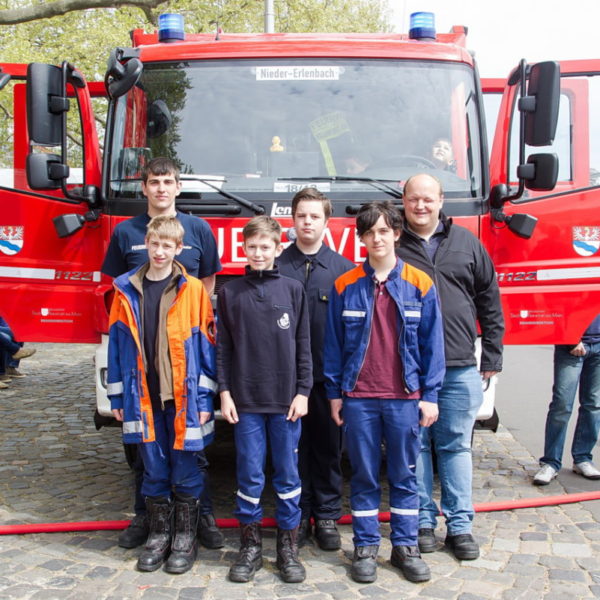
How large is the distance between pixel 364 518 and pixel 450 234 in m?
1.49

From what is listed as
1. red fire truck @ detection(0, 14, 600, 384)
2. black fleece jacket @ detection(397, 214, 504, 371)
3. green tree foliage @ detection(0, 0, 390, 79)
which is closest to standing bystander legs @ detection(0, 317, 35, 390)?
red fire truck @ detection(0, 14, 600, 384)

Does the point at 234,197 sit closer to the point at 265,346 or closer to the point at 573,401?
the point at 265,346

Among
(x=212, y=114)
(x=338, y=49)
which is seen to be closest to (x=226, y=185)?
(x=212, y=114)

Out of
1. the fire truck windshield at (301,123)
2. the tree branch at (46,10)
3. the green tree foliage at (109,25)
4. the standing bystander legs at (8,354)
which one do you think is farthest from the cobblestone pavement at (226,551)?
the green tree foliage at (109,25)

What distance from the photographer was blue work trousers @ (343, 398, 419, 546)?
3.93 m

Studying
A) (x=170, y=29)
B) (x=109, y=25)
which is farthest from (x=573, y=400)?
(x=109, y=25)

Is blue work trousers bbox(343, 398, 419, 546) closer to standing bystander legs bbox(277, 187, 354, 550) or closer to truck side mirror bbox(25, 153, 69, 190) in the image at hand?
standing bystander legs bbox(277, 187, 354, 550)

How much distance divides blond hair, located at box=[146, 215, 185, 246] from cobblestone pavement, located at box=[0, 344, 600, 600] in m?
1.65

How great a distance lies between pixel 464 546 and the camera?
415 centimetres

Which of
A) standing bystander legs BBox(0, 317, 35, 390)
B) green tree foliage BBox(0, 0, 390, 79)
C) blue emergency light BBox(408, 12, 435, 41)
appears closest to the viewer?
blue emergency light BBox(408, 12, 435, 41)

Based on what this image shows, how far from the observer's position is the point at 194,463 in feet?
13.6

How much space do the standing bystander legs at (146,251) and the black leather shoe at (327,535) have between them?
523 mm

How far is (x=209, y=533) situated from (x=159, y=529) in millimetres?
306

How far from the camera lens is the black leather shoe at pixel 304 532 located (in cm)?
429
